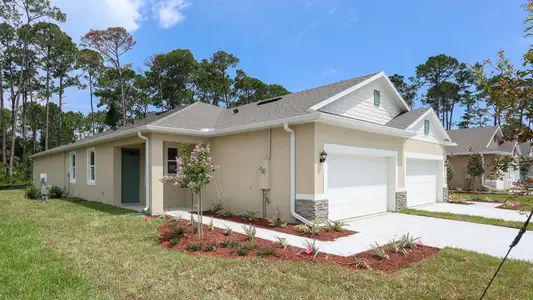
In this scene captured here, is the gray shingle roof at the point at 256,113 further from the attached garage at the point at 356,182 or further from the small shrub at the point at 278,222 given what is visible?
the small shrub at the point at 278,222

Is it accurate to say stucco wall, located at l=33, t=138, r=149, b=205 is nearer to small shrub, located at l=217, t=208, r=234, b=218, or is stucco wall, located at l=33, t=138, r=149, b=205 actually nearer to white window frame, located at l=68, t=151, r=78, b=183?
white window frame, located at l=68, t=151, r=78, b=183

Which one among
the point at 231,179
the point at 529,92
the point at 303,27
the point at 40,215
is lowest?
the point at 40,215

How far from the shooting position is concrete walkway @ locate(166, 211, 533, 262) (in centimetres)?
620

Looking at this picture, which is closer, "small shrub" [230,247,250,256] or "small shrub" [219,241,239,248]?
"small shrub" [230,247,250,256]

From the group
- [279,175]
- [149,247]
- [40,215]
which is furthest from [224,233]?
[40,215]

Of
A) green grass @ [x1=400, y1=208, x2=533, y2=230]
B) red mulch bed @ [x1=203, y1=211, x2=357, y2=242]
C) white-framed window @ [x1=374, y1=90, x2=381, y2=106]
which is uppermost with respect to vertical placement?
white-framed window @ [x1=374, y1=90, x2=381, y2=106]

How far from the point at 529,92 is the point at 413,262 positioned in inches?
154

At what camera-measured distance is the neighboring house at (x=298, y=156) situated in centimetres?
824

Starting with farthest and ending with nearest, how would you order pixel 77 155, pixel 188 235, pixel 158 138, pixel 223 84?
pixel 223 84 → pixel 77 155 → pixel 158 138 → pixel 188 235

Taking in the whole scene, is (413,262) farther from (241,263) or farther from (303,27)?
(303,27)

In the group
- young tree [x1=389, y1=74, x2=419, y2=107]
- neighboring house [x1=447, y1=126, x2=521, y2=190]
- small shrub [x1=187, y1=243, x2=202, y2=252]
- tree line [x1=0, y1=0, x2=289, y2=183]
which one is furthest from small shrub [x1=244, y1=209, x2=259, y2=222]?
young tree [x1=389, y1=74, x2=419, y2=107]

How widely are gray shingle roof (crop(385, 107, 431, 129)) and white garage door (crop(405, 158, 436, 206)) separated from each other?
1712 millimetres

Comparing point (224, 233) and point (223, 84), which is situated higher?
point (223, 84)

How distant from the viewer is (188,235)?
688 cm
